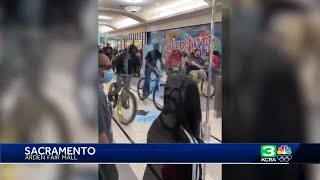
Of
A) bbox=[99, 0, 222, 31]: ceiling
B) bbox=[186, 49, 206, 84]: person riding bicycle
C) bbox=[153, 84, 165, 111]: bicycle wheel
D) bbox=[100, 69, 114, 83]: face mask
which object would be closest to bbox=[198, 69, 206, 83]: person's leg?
bbox=[186, 49, 206, 84]: person riding bicycle

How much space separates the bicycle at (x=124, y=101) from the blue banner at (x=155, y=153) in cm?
21

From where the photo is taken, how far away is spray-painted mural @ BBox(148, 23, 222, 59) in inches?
56.6

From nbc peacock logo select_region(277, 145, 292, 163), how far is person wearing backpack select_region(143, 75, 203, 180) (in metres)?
0.33

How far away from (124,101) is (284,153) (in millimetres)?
707

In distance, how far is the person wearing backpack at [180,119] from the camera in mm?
1468

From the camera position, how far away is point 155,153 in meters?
1.33

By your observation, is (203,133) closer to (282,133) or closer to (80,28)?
(282,133)

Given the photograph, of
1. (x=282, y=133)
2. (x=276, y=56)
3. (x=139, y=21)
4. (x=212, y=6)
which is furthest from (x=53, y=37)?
(x=282, y=133)

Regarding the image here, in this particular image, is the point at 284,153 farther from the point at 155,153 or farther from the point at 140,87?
the point at 140,87

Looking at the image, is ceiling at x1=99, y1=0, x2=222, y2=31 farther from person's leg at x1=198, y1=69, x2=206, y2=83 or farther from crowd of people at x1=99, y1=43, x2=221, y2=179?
person's leg at x1=198, y1=69, x2=206, y2=83

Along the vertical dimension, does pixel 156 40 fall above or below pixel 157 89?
above

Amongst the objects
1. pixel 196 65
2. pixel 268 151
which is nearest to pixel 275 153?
pixel 268 151

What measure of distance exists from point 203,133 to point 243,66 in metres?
0.34

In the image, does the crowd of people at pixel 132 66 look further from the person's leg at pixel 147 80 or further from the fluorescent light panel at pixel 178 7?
the fluorescent light panel at pixel 178 7
